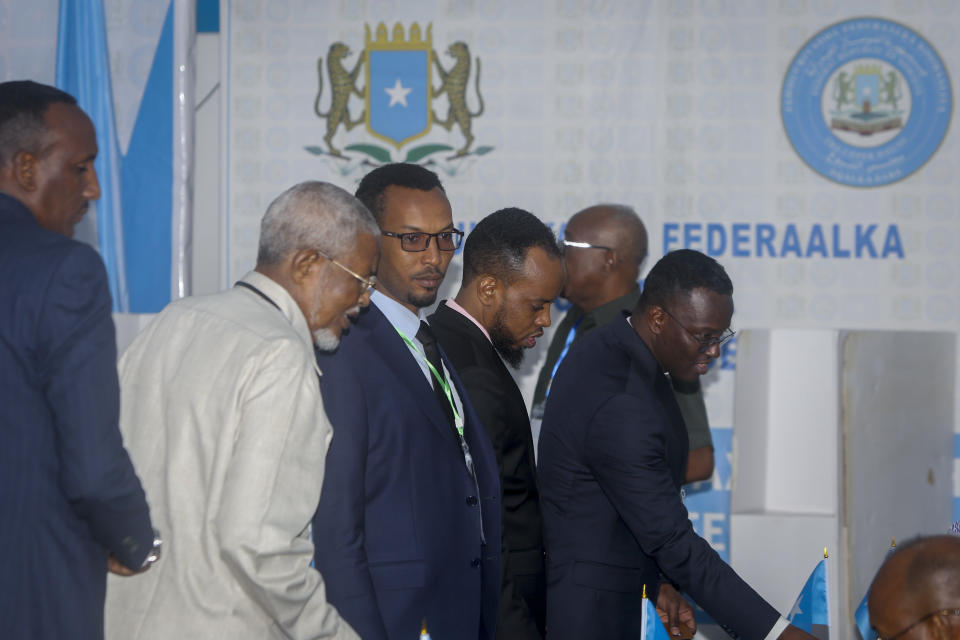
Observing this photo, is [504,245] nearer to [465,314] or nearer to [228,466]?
[465,314]

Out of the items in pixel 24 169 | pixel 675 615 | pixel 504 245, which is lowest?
pixel 675 615

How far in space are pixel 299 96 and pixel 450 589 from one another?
8.59 feet

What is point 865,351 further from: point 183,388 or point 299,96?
point 183,388

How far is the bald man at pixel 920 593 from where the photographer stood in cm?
157

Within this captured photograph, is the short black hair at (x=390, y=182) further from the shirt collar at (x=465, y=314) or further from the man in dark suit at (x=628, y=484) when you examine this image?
the man in dark suit at (x=628, y=484)

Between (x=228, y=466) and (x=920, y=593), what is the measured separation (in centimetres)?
107

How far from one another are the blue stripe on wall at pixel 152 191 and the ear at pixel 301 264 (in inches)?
76.5

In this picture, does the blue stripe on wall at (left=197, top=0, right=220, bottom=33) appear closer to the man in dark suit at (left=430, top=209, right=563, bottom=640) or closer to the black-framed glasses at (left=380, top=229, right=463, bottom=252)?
the man in dark suit at (left=430, top=209, right=563, bottom=640)

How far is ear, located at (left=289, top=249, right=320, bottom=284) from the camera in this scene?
2.00 m

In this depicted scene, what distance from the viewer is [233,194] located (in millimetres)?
4344

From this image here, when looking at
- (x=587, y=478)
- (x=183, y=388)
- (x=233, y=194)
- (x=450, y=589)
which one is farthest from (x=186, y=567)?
(x=233, y=194)

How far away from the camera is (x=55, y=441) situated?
1748 mm

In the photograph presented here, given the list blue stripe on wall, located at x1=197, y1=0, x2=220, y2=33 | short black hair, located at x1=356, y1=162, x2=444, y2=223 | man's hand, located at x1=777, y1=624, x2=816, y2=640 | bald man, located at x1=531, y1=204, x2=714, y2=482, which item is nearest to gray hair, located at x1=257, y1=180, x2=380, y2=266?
short black hair, located at x1=356, y1=162, x2=444, y2=223

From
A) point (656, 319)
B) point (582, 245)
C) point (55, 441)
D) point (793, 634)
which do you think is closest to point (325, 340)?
point (55, 441)
